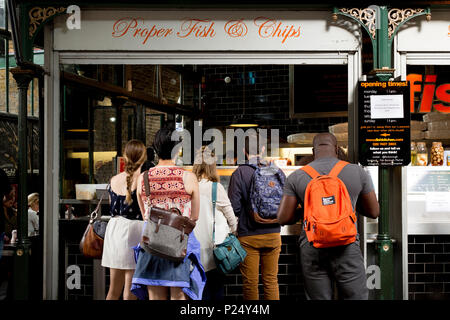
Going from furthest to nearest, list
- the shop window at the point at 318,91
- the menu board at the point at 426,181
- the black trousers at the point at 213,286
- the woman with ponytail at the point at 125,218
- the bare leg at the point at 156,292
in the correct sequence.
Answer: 1. the shop window at the point at 318,91
2. the menu board at the point at 426,181
3. the black trousers at the point at 213,286
4. the woman with ponytail at the point at 125,218
5. the bare leg at the point at 156,292

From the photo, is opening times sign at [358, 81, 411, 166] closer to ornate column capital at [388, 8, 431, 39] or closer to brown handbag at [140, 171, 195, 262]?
ornate column capital at [388, 8, 431, 39]

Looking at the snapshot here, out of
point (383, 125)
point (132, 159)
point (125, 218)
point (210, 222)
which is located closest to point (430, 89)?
point (383, 125)

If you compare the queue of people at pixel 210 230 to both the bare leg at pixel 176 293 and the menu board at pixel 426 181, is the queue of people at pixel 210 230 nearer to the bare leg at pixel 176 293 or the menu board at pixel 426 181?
the bare leg at pixel 176 293

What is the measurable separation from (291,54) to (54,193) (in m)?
2.76

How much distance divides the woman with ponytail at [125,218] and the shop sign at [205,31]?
1223 millimetres

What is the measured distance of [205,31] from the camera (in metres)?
4.91

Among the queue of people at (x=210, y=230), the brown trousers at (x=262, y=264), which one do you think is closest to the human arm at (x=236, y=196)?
the queue of people at (x=210, y=230)

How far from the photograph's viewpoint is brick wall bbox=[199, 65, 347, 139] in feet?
29.7

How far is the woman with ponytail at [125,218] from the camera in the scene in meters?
4.20

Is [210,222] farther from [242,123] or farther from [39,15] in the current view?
[242,123]

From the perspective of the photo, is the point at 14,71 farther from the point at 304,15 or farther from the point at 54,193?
the point at 304,15

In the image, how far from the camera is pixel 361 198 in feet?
12.1

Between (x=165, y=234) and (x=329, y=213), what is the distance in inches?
46.2
